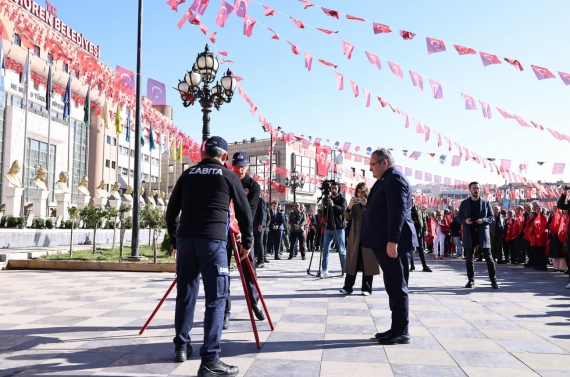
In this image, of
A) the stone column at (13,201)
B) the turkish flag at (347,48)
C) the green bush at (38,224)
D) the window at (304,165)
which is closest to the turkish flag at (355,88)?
the turkish flag at (347,48)

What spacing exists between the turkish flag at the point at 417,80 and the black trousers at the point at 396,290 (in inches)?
317

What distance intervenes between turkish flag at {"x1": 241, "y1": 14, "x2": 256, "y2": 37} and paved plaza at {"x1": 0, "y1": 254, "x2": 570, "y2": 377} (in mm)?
5590

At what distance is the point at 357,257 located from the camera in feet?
25.3

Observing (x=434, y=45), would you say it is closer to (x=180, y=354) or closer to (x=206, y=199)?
(x=206, y=199)

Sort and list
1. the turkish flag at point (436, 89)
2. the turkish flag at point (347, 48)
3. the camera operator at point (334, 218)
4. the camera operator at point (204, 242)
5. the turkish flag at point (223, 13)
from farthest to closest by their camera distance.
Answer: the turkish flag at point (436, 89) → the turkish flag at point (347, 48) → the camera operator at point (334, 218) → the turkish flag at point (223, 13) → the camera operator at point (204, 242)

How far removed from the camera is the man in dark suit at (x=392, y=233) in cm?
464

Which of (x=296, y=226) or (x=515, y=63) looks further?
(x=296, y=226)

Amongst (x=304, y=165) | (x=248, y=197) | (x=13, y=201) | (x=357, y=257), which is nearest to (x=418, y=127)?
(x=357, y=257)

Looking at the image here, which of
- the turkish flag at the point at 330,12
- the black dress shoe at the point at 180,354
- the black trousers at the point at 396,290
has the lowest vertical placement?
the black dress shoe at the point at 180,354

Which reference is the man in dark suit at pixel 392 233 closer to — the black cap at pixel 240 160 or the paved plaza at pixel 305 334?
the paved plaza at pixel 305 334

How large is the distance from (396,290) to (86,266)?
9.35 meters

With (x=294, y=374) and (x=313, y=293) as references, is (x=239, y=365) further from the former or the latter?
(x=313, y=293)

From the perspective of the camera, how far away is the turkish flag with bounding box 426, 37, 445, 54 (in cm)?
1011

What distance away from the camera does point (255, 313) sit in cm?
562
